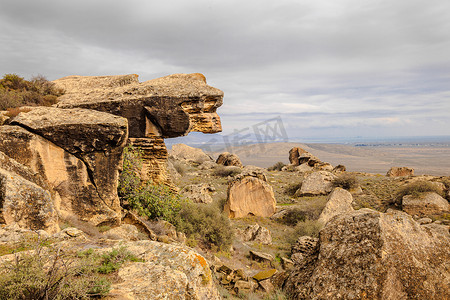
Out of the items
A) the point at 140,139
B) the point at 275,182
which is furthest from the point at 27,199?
the point at 275,182

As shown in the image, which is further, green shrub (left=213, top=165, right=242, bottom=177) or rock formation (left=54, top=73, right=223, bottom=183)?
green shrub (left=213, top=165, right=242, bottom=177)

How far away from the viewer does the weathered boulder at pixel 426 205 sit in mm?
17984

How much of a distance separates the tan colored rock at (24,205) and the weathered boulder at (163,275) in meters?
3.26

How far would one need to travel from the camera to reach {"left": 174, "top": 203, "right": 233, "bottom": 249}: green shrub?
12125 millimetres

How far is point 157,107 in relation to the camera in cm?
1195

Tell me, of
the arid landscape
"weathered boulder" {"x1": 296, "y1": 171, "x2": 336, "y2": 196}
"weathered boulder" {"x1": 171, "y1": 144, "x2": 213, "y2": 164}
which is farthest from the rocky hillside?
the arid landscape

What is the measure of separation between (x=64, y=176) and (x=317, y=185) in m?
21.5

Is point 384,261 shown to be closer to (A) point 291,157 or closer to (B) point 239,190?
(B) point 239,190

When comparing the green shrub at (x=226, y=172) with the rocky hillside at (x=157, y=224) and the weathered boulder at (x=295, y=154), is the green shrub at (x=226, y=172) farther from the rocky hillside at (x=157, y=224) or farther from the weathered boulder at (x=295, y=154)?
the rocky hillside at (x=157, y=224)

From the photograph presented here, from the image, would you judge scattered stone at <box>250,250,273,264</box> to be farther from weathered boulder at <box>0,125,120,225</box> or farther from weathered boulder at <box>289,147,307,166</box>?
weathered boulder at <box>289,147,307,166</box>

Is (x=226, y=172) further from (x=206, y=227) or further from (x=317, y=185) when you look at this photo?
(x=206, y=227)

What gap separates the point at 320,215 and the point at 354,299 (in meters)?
13.4

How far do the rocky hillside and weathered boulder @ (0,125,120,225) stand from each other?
0.10 feet

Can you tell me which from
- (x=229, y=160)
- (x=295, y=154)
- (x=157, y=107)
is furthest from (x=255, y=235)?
(x=295, y=154)
